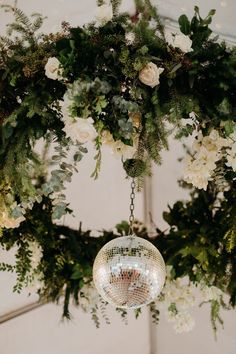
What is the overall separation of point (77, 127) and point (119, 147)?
0.25m

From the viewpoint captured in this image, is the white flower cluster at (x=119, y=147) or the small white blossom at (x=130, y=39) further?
the white flower cluster at (x=119, y=147)

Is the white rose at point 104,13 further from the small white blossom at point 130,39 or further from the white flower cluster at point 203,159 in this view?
the white flower cluster at point 203,159

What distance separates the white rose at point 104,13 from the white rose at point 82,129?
35 centimetres

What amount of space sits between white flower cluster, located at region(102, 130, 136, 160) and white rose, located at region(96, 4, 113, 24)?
390mm

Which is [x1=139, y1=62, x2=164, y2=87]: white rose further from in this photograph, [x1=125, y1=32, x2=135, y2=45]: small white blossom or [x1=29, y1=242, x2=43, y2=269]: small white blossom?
[x1=29, y1=242, x2=43, y2=269]: small white blossom

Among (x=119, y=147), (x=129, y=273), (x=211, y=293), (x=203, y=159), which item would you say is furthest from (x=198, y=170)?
(x=211, y=293)

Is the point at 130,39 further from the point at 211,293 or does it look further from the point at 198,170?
the point at 211,293

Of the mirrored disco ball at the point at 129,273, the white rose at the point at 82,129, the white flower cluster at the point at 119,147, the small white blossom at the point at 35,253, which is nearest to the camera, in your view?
the white rose at the point at 82,129

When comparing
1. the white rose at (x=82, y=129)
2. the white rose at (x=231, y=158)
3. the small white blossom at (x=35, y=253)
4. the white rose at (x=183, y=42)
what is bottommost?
the small white blossom at (x=35, y=253)

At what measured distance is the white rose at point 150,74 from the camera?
165cm

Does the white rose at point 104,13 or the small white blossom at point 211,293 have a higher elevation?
the white rose at point 104,13

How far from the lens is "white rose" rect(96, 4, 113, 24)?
166 cm

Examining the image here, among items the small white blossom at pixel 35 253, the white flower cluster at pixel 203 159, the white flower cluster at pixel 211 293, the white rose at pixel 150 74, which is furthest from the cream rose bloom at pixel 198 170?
the small white blossom at pixel 35 253

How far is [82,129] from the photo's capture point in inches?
64.4
